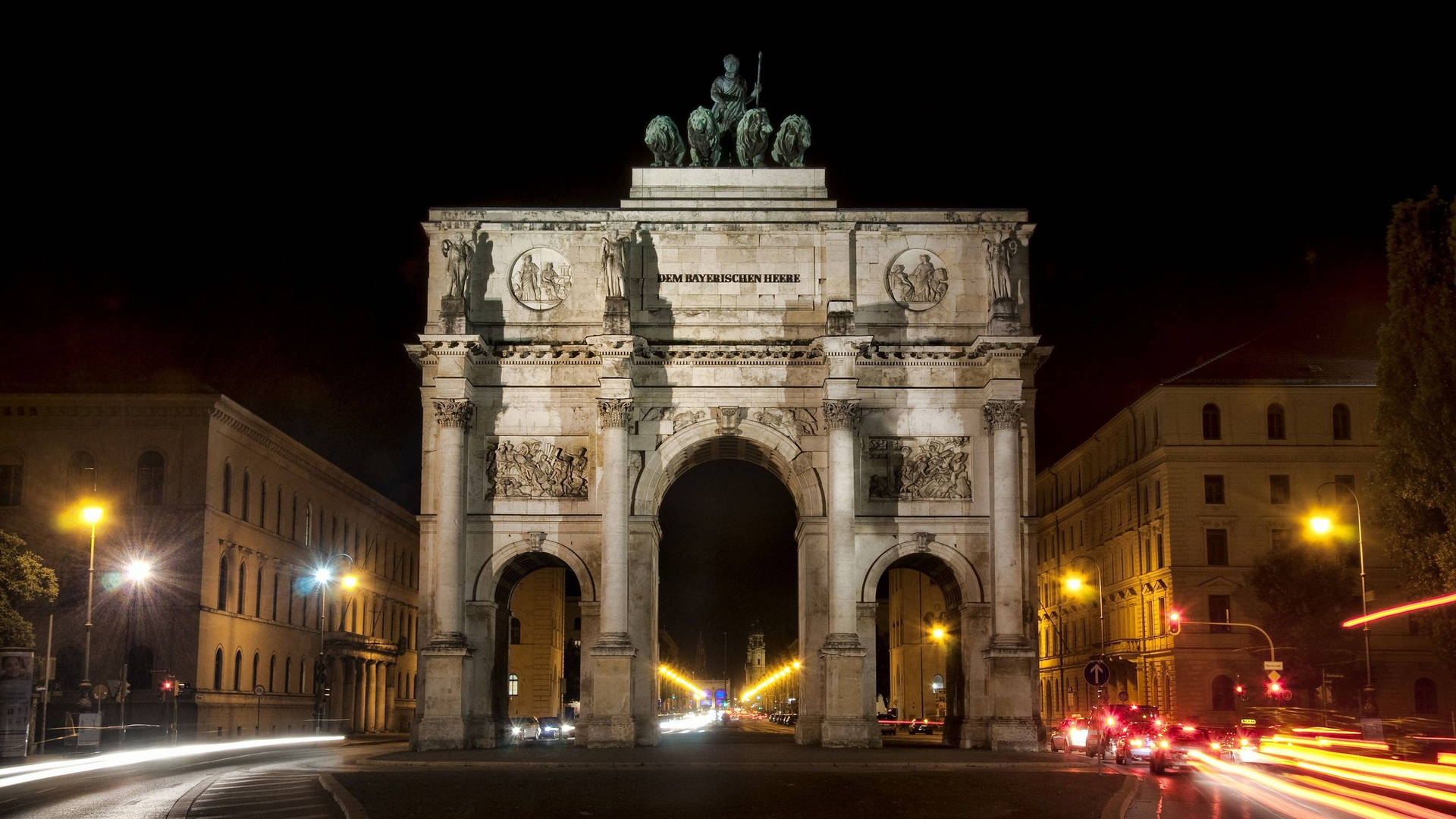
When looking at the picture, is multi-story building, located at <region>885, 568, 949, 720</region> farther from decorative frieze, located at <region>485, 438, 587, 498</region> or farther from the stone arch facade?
decorative frieze, located at <region>485, 438, 587, 498</region>

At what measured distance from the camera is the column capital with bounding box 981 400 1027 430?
42.7 meters

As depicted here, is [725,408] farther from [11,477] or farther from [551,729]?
[11,477]

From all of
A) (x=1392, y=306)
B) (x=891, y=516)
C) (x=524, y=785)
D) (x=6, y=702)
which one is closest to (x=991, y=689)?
(x=891, y=516)

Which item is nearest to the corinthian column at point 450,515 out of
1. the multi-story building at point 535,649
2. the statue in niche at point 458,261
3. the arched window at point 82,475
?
the statue in niche at point 458,261

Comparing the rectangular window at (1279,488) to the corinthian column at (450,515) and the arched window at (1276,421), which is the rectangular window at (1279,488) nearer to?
the arched window at (1276,421)

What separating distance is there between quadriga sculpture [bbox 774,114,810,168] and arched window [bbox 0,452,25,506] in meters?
28.6

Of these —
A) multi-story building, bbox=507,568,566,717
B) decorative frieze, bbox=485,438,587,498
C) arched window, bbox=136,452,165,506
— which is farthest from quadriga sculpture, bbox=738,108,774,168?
multi-story building, bbox=507,568,566,717

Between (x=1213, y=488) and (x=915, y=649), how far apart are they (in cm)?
2562

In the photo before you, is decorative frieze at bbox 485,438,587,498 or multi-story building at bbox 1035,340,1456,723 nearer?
decorative frieze at bbox 485,438,587,498

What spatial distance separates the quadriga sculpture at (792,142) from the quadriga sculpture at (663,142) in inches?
112

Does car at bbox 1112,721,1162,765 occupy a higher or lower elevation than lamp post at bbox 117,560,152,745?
lower

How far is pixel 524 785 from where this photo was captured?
25.8 m

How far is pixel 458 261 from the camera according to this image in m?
43.3

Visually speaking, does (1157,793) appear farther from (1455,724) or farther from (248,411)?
(248,411)
